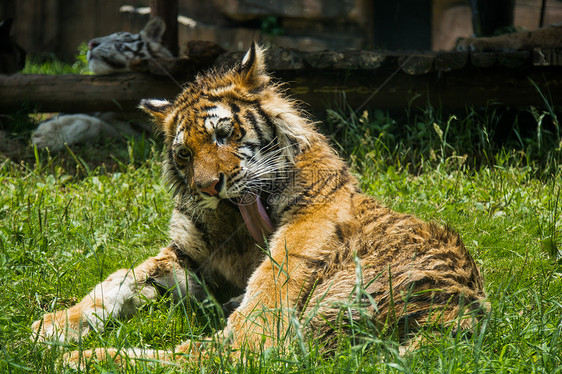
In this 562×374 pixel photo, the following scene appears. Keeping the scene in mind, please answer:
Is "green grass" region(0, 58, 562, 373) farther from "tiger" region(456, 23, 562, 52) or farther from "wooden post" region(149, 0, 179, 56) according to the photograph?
"wooden post" region(149, 0, 179, 56)

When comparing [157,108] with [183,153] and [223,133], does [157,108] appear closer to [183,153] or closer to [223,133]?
[183,153]

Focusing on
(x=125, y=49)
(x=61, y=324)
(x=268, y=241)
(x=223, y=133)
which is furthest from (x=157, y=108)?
(x=125, y=49)

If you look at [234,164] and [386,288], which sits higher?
[234,164]

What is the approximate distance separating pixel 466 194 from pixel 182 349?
2.85 m

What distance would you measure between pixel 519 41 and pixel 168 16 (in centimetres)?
434

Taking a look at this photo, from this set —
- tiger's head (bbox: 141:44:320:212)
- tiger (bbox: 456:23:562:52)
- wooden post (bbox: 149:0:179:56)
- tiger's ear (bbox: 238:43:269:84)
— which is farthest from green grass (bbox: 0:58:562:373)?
wooden post (bbox: 149:0:179:56)

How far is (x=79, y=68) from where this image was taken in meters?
9.36

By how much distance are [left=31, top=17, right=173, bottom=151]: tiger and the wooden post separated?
0.16 metres

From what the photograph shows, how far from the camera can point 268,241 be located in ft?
10.3

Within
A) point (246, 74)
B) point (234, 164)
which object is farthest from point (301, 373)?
point (246, 74)

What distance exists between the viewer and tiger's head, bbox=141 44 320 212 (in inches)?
117

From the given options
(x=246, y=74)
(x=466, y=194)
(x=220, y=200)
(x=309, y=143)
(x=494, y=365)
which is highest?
(x=246, y=74)

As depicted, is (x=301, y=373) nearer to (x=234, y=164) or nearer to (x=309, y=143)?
(x=234, y=164)

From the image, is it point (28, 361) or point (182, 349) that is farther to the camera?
point (182, 349)
